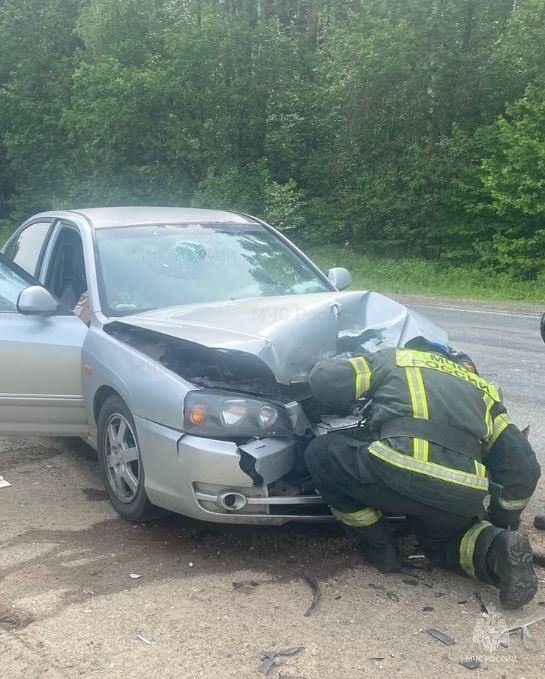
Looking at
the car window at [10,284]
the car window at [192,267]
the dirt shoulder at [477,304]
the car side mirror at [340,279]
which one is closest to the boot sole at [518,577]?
the car window at [192,267]

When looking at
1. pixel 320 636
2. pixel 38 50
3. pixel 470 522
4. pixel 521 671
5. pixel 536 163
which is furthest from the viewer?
pixel 38 50

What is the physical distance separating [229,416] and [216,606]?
84 cm

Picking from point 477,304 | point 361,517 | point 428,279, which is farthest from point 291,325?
point 428,279

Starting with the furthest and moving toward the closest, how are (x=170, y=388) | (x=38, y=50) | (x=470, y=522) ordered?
(x=38, y=50) < (x=170, y=388) < (x=470, y=522)

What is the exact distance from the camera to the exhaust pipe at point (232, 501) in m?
3.72

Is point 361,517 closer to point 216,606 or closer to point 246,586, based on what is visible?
point 246,586

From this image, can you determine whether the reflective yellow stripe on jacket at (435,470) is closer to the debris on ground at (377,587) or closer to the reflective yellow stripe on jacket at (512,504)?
the reflective yellow stripe on jacket at (512,504)

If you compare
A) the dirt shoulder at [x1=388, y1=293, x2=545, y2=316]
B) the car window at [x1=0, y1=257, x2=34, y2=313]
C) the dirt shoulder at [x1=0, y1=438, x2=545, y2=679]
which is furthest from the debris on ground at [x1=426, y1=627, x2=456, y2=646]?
the dirt shoulder at [x1=388, y1=293, x2=545, y2=316]

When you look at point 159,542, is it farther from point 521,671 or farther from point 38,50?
point 38,50

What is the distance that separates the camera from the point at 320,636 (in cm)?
320

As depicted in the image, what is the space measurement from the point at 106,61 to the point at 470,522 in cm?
→ 2243

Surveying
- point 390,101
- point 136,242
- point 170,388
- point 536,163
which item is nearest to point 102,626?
point 170,388

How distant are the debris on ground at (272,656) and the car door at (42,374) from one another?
2.10 meters

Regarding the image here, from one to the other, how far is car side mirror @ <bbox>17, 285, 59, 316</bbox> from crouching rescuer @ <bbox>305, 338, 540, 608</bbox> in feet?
6.00
